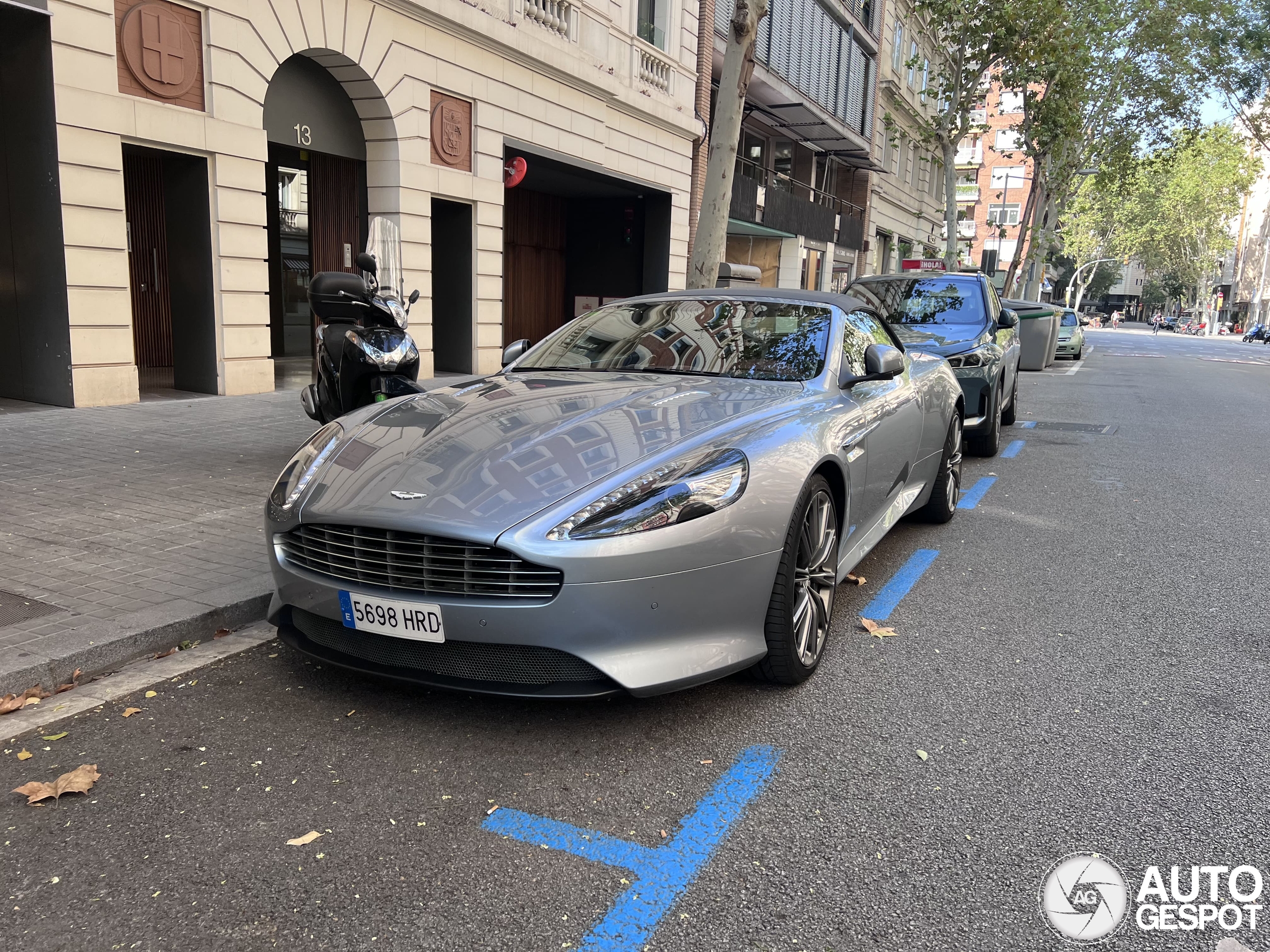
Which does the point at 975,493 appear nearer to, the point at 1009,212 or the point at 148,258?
the point at 148,258

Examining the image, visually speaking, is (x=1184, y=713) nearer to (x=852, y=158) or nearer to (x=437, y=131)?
(x=437, y=131)

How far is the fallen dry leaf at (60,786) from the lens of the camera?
271cm

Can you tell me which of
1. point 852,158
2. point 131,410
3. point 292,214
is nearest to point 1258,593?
point 131,410

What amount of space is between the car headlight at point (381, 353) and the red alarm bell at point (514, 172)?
8.86 meters

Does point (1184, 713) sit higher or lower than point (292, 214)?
lower

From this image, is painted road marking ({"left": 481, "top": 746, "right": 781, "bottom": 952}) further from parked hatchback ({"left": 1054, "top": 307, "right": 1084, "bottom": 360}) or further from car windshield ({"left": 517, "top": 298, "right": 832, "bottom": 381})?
parked hatchback ({"left": 1054, "top": 307, "right": 1084, "bottom": 360})

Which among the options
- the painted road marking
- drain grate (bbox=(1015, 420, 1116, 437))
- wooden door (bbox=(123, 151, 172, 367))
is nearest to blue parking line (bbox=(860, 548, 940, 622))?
the painted road marking

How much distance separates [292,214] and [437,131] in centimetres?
260

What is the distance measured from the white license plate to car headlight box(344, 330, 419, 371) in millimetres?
3448

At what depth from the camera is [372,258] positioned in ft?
21.7

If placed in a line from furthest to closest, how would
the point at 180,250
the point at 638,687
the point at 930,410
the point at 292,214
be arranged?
the point at 292,214 < the point at 180,250 < the point at 930,410 < the point at 638,687

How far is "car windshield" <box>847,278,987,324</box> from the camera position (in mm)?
9625

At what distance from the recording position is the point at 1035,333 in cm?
2333

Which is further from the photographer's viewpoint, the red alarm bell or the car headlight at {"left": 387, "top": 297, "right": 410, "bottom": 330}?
the red alarm bell
